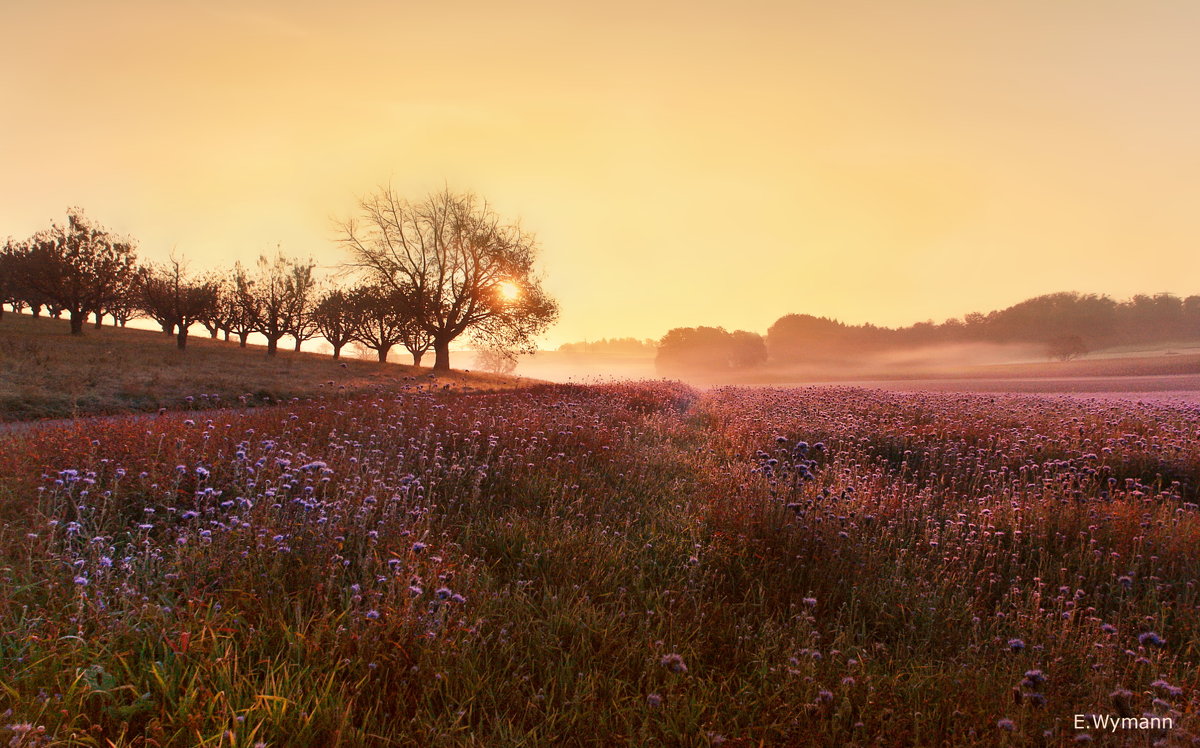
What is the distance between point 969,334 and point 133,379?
298ft

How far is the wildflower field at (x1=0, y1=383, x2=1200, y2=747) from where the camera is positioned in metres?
2.58

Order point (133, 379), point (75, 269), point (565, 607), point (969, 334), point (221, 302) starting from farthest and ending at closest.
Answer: point (969, 334), point (221, 302), point (75, 269), point (133, 379), point (565, 607)

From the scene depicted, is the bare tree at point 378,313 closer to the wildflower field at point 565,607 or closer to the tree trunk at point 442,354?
the tree trunk at point 442,354

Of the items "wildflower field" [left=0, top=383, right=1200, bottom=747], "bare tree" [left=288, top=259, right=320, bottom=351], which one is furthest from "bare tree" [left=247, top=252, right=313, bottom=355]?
"wildflower field" [left=0, top=383, right=1200, bottom=747]

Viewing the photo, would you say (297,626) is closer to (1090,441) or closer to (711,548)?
(711,548)

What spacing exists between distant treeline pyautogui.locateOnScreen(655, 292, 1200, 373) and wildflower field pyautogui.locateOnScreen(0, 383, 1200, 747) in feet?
231

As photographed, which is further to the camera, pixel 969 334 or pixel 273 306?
pixel 969 334

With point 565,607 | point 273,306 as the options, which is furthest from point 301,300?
point 565,607

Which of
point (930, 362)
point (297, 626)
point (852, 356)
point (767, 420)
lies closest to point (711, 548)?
point (297, 626)

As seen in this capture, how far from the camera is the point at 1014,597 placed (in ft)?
14.0

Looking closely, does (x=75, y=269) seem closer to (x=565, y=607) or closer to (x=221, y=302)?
(x=221, y=302)

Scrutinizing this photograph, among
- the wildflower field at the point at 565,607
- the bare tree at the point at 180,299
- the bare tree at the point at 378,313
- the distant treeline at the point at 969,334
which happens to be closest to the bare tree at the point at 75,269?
the bare tree at the point at 180,299

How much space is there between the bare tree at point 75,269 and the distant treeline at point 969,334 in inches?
A: 2511

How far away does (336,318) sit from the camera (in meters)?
37.0
